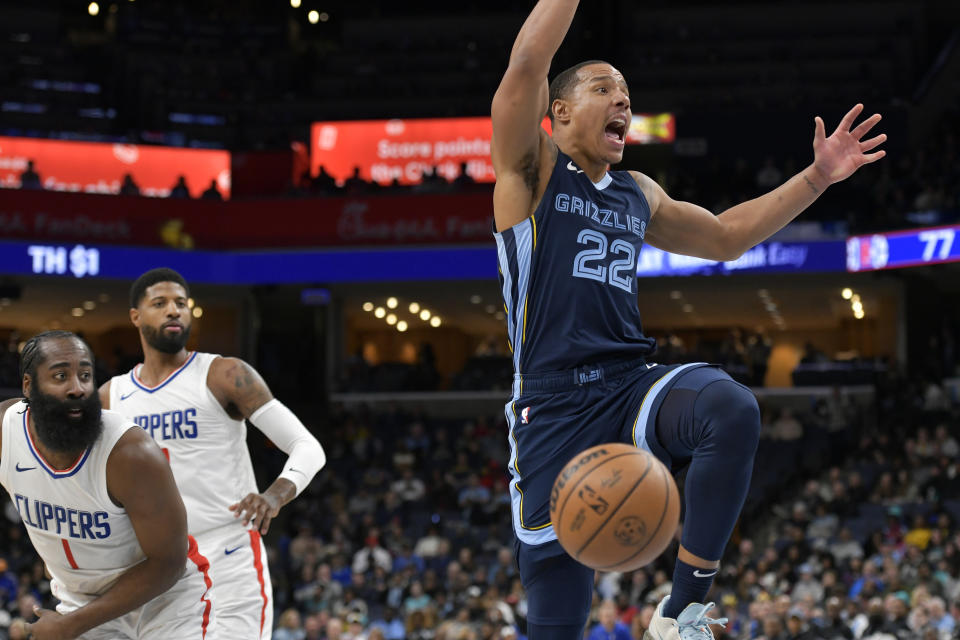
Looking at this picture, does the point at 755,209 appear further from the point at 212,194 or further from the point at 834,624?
the point at 212,194

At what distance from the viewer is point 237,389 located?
19.6 feet

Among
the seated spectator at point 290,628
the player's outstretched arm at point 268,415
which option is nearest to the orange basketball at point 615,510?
the player's outstretched arm at point 268,415

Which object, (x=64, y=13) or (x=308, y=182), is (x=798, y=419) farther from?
(x=64, y=13)

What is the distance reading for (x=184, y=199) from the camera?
24266 millimetres

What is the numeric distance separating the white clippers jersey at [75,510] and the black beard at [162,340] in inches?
47.7

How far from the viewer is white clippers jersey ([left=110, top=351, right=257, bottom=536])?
5.89 metres

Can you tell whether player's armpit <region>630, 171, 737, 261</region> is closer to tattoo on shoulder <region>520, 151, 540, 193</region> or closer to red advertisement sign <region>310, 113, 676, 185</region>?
tattoo on shoulder <region>520, 151, 540, 193</region>

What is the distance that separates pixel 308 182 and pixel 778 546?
528 inches

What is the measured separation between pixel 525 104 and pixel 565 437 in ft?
3.76

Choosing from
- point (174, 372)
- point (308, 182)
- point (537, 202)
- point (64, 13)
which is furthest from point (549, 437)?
point (64, 13)

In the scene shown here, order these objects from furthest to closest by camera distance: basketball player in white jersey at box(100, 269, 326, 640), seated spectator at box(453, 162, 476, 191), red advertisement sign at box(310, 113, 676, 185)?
red advertisement sign at box(310, 113, 676, 185), seated spectator at box(453, 162, 476, 191), basketball player in white jersey at box(100, 269, 326, 640)

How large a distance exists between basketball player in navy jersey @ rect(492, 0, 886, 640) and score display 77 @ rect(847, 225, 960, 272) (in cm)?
1755

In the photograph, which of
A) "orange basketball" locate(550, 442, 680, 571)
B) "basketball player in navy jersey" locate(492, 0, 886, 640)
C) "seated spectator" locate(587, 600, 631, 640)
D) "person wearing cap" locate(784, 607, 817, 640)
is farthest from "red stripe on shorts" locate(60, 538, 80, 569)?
"person wearing cap" locate(784, 607, 817, 640)

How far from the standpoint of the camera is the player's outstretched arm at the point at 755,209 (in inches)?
187
